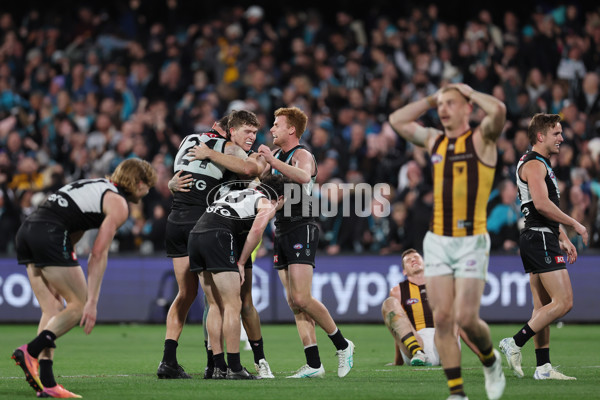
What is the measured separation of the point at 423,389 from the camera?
28.8ft

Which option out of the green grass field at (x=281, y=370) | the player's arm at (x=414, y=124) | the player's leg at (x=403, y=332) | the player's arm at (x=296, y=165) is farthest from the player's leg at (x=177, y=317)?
the player's arm at (x=414, y=124)

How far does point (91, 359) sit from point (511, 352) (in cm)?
555

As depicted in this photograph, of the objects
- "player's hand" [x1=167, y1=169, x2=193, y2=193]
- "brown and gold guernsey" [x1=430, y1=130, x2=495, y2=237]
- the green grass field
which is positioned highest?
"player's hand" [x1=167, y1=169, x2=193, y2=193]

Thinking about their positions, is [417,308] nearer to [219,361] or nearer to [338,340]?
[338,340]

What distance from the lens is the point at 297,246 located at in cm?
1006

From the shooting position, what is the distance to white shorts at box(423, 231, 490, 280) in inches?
304

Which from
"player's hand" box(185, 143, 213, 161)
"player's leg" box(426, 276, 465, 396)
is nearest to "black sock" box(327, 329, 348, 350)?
"player's hand" box(185, 143, 213, 161)

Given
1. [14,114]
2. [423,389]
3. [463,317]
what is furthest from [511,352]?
[14,114]

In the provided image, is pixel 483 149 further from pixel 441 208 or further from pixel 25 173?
pixel 25 173

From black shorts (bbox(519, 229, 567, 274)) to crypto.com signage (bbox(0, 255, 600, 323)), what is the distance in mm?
7810

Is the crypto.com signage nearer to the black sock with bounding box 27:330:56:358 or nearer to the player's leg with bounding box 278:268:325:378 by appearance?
the player's leg with bounding box 278:268:325:378

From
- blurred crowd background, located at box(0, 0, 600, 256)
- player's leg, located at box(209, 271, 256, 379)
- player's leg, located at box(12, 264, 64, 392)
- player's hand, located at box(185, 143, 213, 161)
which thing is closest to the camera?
player's leg, located at box(12, 264, 64, 392)

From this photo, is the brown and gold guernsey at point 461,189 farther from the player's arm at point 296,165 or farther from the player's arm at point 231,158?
the player's arm at point 231,158

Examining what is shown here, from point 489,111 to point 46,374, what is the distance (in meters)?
4.43
